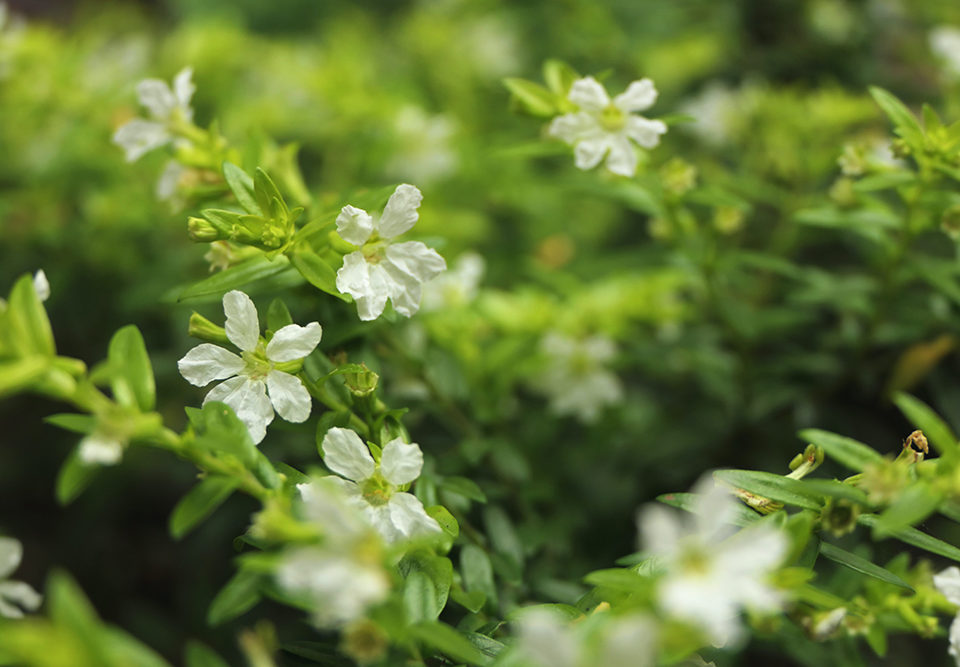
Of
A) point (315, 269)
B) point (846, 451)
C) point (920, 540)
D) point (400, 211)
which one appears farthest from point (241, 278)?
point (920, 540)

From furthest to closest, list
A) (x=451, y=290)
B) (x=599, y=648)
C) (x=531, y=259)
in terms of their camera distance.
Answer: (x=531, y=259), (x=451, y=290), (x=599, y=648)

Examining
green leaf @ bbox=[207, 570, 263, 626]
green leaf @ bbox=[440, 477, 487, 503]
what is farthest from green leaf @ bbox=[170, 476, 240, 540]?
green leaf @ bbox=[440, 477, 487, 503]

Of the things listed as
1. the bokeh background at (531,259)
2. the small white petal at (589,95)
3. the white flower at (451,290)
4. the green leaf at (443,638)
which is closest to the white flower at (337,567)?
the green leaf at (443,638)

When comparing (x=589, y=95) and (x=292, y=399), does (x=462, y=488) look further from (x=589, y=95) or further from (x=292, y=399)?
(x=589, y=95)

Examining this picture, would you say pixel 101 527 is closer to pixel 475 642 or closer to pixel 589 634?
pixel 475 642

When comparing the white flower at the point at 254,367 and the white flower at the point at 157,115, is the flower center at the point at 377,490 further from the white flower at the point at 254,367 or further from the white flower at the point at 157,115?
the white flower at the point at 157,115
